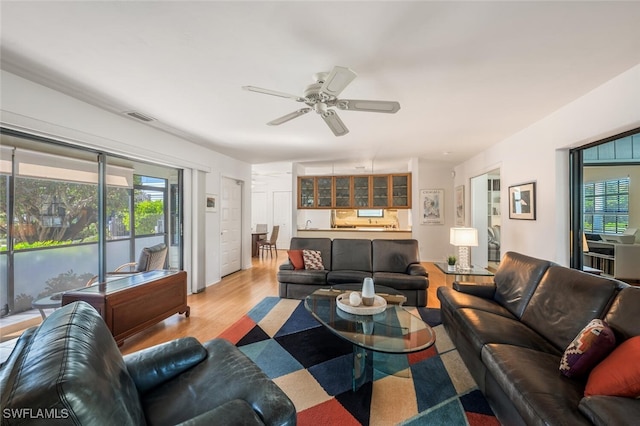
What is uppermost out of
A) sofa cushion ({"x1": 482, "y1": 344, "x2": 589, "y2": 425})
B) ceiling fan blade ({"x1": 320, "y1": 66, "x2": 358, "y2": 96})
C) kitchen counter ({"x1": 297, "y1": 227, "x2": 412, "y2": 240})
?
ceiling fan blade ({"x1": 320, "y1": 66, "x2": 358, "y2": 96})

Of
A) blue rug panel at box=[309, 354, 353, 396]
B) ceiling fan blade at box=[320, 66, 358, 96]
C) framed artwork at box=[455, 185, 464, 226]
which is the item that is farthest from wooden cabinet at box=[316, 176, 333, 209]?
ceiling fan blade at box=[320, 66, 358, 96]

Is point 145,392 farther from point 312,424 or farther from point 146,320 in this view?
point 146,320

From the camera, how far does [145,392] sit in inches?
54.4

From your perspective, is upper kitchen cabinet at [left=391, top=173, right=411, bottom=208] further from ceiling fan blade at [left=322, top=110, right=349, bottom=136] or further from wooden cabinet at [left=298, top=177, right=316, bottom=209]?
ceiling fan blade at [left=322, top=110, right=349, bottom=136]

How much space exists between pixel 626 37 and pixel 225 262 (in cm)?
592

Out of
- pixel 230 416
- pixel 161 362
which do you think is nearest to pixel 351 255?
pixel 161 362

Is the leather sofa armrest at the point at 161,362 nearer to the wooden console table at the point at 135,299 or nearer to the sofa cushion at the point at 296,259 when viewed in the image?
the wooden console table at the point at 135,299

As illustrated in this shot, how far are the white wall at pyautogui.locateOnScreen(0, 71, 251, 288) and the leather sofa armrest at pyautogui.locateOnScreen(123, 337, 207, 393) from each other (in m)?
2.26

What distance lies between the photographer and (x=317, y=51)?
1894 mm

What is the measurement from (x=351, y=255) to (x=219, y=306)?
83.3 inches

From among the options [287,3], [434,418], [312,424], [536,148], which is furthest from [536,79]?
[312,424]

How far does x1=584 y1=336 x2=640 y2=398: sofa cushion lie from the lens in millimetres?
1188

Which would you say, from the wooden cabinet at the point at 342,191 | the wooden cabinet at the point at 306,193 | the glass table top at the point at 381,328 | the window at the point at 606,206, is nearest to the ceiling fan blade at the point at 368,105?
the glass table top at the point at 381,328

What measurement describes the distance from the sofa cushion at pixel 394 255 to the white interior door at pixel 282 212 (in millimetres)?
4899
